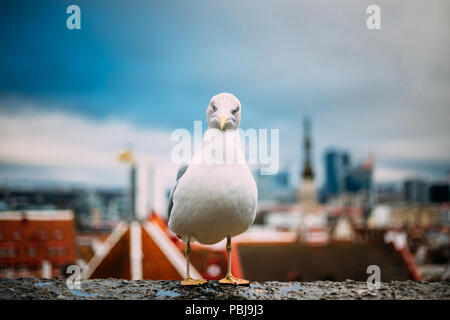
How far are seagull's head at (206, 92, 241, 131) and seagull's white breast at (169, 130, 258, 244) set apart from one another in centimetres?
7

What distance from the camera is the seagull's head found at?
242cm

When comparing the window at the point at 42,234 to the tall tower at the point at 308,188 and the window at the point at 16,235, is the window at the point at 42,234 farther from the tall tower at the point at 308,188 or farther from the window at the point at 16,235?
the tall tower at the point at 308,188

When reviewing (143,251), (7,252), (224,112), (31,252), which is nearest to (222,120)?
(224,112)

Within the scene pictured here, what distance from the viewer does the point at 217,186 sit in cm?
236

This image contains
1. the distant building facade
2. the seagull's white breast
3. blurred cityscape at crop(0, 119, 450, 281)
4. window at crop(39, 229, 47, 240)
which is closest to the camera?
the seagull's white breast

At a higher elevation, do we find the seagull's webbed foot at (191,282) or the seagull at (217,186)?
the seagull at (217,186)

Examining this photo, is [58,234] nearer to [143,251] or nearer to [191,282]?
[143,251]

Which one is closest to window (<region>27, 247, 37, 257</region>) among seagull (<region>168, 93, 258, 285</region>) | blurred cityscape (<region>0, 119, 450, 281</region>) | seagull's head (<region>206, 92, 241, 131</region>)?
blurred cityscape (<region>0, 119, 450, 281</region>)

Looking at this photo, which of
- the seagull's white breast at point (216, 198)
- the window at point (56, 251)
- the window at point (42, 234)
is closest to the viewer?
the seagull's white breast at point (216, 198)

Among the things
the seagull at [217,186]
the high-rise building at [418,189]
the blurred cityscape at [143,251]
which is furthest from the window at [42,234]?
the high-rise building at [418,189]

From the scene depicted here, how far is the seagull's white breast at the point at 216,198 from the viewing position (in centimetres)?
236

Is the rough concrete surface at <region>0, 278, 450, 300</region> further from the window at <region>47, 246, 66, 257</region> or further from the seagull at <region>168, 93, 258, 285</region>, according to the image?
the window at <region>47, 246, 66, 257</region>

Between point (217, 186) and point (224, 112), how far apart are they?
41cm

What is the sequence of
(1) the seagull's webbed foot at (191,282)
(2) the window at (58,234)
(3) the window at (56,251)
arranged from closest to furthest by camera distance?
(1) the seagull's webbed foot at (191,282)
(3) the window at (56,251)
(2) the window at (58,234)
